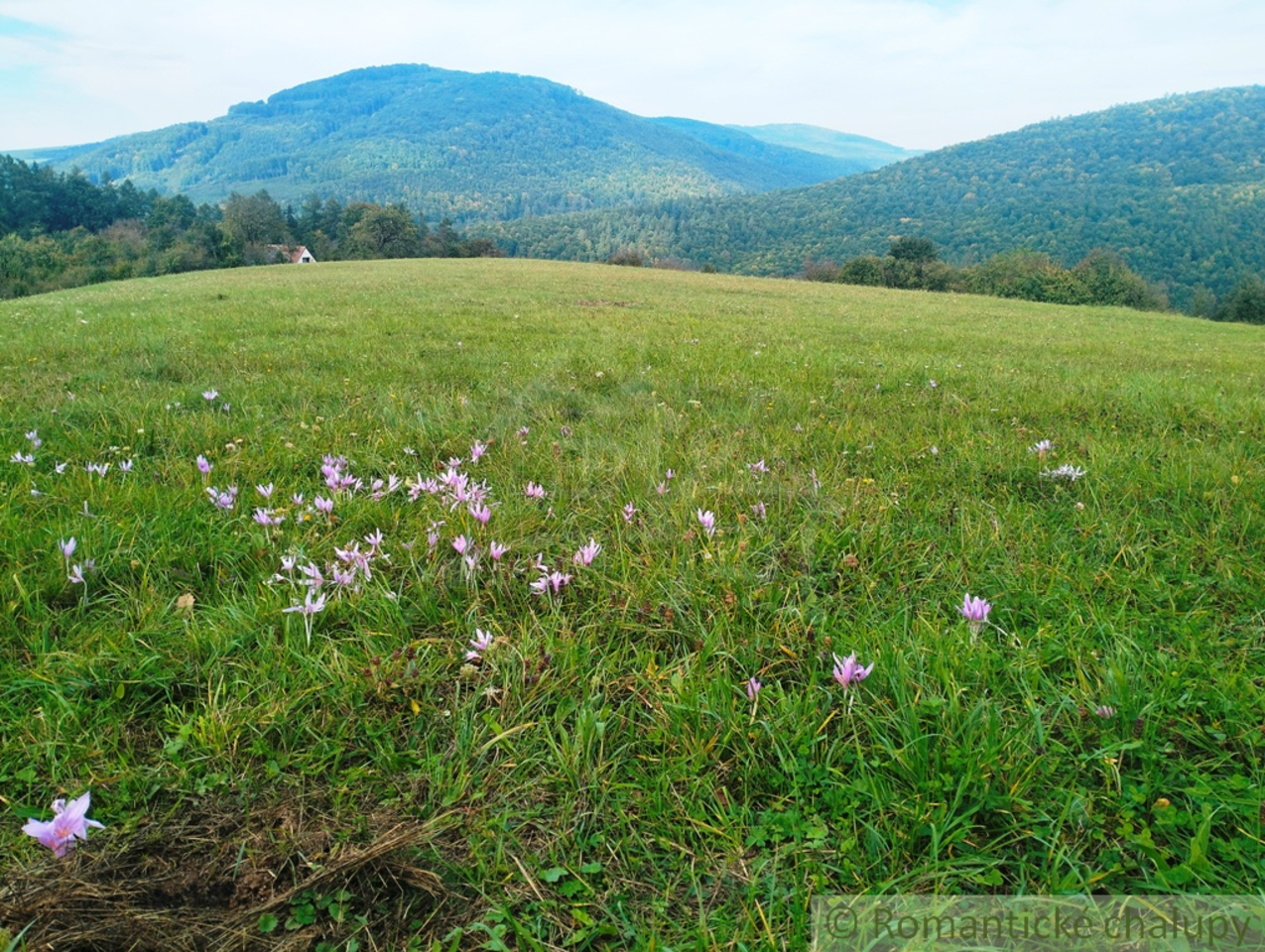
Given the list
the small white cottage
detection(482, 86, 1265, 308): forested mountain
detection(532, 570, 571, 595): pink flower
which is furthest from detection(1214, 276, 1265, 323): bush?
the small white cottage

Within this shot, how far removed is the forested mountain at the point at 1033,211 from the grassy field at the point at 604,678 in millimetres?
98407

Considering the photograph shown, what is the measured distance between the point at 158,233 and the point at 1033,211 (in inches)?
5510

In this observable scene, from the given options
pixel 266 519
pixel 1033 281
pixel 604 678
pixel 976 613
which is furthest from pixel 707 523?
pixel 1033 281

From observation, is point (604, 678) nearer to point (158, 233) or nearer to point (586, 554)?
point (586, 554)

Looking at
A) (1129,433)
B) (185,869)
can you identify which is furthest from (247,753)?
(1129,433)

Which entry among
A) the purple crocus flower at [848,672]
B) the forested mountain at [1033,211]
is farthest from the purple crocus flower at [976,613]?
the forested mountain at [1033,211]

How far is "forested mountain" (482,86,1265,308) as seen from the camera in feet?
314

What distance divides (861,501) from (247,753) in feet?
8.91

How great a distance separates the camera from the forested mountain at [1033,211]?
314 feet

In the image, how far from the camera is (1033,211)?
115562 mm

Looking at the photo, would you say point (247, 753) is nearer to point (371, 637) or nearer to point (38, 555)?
point (371, 637)

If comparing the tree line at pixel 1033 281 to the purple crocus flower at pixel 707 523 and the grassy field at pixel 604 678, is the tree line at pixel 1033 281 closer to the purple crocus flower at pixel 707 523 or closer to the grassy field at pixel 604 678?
the grassy field at pixel 604 678

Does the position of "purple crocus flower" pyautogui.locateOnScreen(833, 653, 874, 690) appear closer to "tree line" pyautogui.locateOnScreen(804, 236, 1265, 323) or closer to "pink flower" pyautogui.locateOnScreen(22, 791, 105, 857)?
"pink flower" pyautogui.locateOnScreen(22, 791, 105, 857)

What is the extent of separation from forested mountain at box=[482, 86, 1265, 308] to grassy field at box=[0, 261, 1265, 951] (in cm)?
9841
